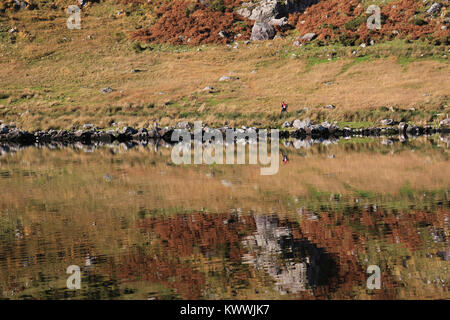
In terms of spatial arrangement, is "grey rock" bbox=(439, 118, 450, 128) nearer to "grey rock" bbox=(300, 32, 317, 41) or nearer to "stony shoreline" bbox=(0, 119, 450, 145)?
"stony shoreline" bbox=(0, 119, 450, 145)

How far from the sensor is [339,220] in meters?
16.0

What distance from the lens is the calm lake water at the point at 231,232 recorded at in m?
11.0

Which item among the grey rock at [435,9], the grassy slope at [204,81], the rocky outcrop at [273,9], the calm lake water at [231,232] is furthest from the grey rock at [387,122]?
the rocky outcrop at [273,9]

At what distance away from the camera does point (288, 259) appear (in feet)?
40.1

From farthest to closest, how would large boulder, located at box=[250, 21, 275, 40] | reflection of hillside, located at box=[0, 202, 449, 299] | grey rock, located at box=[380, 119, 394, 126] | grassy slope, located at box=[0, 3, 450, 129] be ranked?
large boulder, located at box=[250, 21, 275, 40]
grassy slope, located at box=[0, 3, 450, 129]
grey rock, located at box=[380, 119, 394, 126]
reflection of hillside, located at box=[0, 202, 449, 299]

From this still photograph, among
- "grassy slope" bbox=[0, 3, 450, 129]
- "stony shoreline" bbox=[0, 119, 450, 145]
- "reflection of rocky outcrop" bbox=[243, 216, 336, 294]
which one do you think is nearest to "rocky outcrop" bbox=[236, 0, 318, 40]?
"grassy slope" bbox=[0, 3, 450, 129]

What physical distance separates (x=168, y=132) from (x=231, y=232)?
125 ft

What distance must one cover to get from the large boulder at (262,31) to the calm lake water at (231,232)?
52.5m

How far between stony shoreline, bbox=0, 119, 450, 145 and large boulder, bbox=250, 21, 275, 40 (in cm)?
2854

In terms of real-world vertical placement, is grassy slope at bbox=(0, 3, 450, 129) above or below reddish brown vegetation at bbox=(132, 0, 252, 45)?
below

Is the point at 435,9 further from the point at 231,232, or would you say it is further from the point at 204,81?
the point at 231,232

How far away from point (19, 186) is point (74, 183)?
6.64 feet

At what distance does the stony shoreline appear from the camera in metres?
49.1
